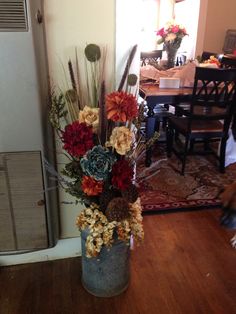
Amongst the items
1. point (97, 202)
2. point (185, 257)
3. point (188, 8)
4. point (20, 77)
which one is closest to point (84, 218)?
point (97, 202)

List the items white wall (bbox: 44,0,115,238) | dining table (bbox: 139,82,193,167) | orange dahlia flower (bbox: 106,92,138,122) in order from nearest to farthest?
orange dahlia flower (bbox: 106,92,138,122) → white wall (bbox: 44,0,115,238) → dining table (bbox: 139,82,193,167)

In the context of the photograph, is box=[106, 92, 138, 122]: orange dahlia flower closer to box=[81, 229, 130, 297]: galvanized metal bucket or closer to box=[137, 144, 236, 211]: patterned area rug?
box=[81, 229, 130, 297]: galvanized metal bucket

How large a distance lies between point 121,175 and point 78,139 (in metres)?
0.24

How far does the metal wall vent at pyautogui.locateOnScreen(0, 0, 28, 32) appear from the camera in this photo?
1.22 meters

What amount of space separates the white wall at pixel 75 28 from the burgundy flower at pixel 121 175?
1.71ft

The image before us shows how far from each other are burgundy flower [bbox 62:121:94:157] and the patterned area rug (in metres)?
0.88

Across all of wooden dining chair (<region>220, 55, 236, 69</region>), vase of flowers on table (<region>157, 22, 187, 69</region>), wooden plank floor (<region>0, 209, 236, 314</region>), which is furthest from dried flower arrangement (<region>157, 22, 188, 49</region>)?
wooden plank floor (<region>0, 209, 236, 314</region>)

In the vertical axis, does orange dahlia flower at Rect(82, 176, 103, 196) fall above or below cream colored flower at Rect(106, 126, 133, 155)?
below

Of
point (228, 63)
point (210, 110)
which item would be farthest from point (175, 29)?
point (210, 110)

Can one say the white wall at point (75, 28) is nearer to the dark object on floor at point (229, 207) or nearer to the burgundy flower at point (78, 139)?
the burgundy flower at point (78, 139)

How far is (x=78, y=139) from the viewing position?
1.25m

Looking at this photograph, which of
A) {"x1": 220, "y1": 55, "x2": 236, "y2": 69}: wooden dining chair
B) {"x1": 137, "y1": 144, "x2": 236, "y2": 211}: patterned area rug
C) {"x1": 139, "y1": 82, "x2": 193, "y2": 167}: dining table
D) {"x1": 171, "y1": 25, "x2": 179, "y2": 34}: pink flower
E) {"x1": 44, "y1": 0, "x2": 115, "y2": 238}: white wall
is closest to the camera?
{"x1": 44, "y1": 0, "x2": 115, "y2": 238}: white wall

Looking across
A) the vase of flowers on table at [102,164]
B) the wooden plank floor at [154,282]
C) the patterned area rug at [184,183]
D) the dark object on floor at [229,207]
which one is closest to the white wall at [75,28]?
the vase of flowers on table at [102,164]

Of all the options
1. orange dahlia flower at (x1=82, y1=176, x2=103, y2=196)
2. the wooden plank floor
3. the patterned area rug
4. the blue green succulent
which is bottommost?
the patterned area rug
